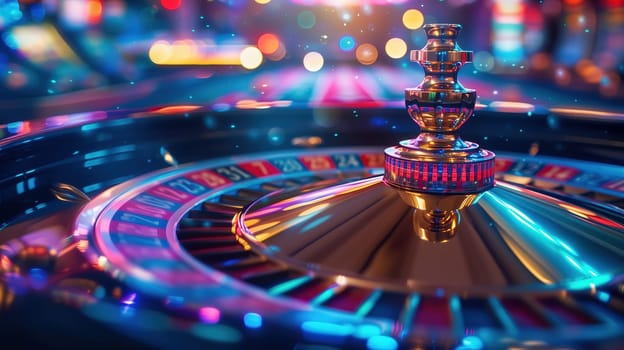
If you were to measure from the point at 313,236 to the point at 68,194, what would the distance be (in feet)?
2.10

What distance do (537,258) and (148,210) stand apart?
84 cm

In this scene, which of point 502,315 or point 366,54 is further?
point 366,54

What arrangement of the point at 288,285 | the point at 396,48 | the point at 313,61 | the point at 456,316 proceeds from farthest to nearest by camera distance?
the point at 313,61
the point at 396,48
the point at 288,285
the point at 456,316

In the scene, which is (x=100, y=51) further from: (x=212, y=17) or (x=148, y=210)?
(x=148, y=210)

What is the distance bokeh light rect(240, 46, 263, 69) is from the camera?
7343mm

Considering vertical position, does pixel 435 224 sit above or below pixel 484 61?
below

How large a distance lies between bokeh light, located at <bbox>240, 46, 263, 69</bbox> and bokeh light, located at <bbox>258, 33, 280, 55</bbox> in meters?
0.11

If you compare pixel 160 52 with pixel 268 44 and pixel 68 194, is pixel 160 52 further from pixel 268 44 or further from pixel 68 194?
pixel 68 194

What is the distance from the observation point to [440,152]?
51.5 inches

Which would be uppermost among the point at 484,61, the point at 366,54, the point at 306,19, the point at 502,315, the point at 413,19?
the point at 306,19

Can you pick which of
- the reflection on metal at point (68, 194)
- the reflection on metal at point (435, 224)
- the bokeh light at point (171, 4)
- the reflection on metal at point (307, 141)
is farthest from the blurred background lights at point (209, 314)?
the bokeh light at point (171, 4)

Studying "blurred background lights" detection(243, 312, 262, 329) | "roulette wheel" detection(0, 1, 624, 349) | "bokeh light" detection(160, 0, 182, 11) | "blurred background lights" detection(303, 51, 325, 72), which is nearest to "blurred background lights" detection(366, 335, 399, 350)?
"roulette wheel" detection(0, 1, 624, 349)

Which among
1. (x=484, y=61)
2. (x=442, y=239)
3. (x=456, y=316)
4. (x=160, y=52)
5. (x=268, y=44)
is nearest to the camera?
(x=456, y=316)

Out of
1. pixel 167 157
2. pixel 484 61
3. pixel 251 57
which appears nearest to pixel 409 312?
pixel 167 157
